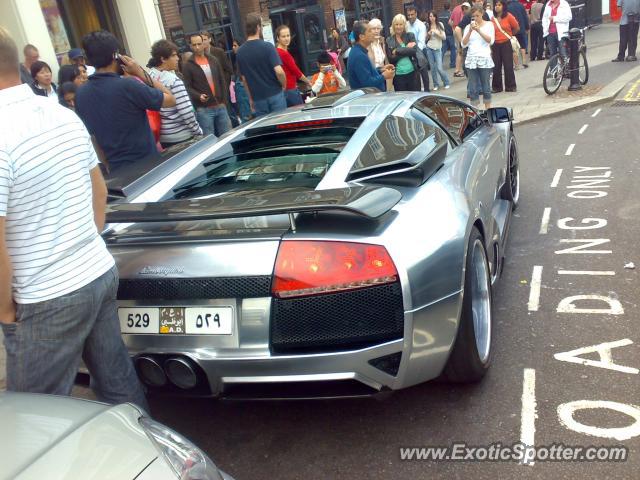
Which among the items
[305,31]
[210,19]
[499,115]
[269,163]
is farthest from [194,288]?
[305,31]

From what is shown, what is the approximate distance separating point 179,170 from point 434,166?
145 centimetres

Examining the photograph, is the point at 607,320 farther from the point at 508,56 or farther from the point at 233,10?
the point at 233,10

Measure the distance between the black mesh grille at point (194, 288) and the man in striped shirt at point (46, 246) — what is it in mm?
185

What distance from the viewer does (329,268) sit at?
2562 millimetres

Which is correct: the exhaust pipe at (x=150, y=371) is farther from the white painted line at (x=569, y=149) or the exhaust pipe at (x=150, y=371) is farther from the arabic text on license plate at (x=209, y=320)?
the white painted line at (x=569, y=149)

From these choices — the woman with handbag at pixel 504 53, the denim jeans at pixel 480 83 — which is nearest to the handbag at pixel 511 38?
the woman with handbag at pixel 504 53

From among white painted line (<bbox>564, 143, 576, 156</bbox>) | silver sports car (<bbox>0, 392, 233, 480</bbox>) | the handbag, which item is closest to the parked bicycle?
the handbag

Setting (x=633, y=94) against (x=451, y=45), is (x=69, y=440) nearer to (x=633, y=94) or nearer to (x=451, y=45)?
(x=633, y=94)

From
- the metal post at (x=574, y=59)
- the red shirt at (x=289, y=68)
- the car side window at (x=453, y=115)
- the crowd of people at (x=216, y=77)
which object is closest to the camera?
the car side window at (x=453, y=115)

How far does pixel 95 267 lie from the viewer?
2.48m

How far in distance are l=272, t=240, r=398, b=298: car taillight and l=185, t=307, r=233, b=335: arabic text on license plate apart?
0.24 metres

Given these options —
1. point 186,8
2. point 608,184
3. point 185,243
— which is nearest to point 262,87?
point 608,184

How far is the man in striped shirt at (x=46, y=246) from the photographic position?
223cm

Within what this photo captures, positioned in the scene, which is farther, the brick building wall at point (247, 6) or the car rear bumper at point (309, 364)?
the brick building wall at point (247, 6)
